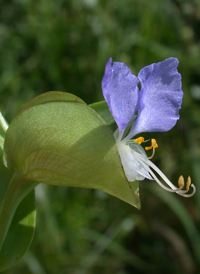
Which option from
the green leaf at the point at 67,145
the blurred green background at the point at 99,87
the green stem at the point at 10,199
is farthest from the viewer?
the blurred green background at the point at 99,87

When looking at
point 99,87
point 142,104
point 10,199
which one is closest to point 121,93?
point 142,104

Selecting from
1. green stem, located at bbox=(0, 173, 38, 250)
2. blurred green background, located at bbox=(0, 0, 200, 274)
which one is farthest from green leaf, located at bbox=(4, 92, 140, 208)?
blurred green background, located at bbox=(0, 0, 200, 274)

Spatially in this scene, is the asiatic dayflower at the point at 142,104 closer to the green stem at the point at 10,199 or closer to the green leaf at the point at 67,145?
the green leaf at the point at 67,145

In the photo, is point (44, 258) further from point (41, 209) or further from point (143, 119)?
point (143, 119)

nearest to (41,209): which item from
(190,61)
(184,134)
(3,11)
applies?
(184,134)

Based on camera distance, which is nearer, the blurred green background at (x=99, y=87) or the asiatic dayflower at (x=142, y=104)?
the asiatic dayflower at (x=142, y=104)

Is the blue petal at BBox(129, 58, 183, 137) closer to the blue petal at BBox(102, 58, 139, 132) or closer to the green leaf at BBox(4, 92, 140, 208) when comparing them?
the blue petal at BBox(102, 58, 139, 132)

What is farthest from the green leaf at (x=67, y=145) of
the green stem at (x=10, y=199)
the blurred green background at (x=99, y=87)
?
the blurred green background at (x=99, y=87)

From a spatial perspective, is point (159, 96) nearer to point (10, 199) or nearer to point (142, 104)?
point (142, 104)
